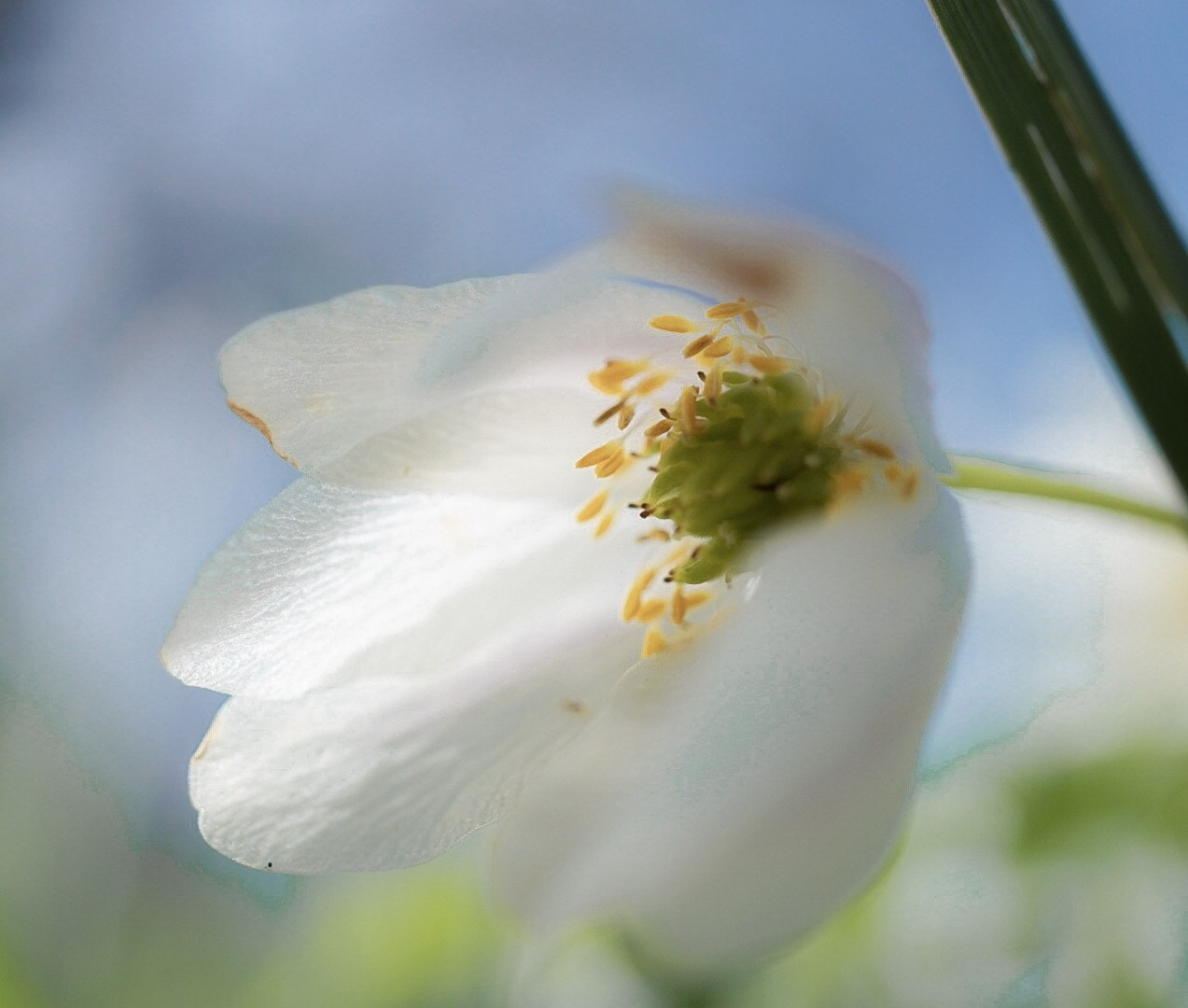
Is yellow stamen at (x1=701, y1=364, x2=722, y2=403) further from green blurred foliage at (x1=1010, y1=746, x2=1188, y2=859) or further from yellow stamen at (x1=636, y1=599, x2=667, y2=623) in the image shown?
green blurred foliage at (x1=1010, y1=746, x2=1188, y2=859)

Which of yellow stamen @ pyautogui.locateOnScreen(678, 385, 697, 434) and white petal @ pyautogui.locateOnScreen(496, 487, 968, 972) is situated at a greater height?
yellow stamen @ pyautogui.locateOnScreen(678, 385, 697, 434)

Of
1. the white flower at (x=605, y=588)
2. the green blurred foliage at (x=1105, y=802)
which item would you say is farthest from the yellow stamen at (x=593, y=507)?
the green blurred foliage at (x=1105, y=802)

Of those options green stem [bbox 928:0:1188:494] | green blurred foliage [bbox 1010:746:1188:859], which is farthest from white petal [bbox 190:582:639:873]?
green blurred foliage [bbox 1010:746:1188:859]

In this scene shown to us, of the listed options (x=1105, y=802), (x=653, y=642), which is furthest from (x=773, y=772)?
(x=1105, y=802)

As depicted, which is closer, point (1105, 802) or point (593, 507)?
point (593, 507)

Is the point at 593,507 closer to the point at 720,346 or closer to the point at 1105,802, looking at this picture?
the point at 720,346

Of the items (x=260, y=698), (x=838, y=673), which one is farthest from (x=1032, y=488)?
(x=260, y=698)
